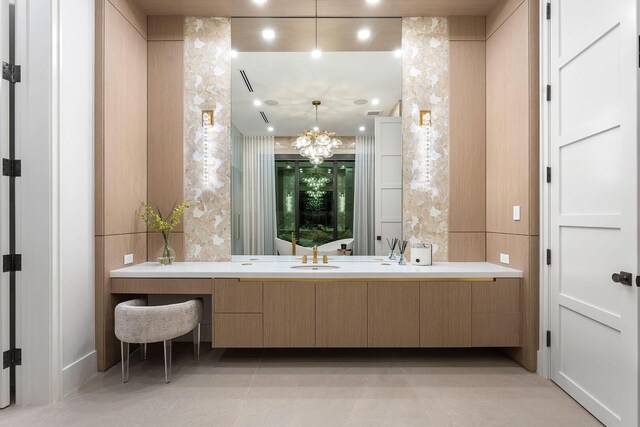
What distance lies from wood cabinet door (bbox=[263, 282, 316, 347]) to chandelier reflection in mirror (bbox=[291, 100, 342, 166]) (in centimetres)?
121

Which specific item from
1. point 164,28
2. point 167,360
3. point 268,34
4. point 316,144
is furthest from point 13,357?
point 268,34

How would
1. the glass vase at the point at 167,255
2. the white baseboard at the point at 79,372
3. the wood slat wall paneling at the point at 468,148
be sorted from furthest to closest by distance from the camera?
the wood slat wall paneling at the point at 468,148 < the glass vase at the point at 167,255 < the white baseboard at the point at 79,372

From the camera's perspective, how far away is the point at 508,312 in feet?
8.67

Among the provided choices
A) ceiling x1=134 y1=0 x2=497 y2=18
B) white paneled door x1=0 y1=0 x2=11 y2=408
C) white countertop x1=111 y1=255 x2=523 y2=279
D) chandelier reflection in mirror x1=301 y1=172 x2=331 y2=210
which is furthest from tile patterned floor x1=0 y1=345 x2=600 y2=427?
ceiling x1=134 y1=0 x2=497 y2=18

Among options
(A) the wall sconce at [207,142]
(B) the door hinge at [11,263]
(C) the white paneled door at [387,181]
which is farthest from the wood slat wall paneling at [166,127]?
(C) the white paneled door at [387,181]

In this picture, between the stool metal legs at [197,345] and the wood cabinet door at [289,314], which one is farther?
the stool metal legs at [197,345]

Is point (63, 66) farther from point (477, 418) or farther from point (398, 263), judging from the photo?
point (477, 418)

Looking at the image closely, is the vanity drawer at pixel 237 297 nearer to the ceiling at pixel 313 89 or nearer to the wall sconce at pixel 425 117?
the ceiling at pixel 313 89

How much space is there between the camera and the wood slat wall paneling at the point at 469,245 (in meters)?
3.19

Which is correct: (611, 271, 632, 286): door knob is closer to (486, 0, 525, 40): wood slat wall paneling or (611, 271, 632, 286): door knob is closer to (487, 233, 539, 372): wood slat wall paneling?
(487, 233, 539, 372): wood slat wall paneling

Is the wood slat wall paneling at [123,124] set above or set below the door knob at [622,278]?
above

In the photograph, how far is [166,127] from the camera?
10.5ft

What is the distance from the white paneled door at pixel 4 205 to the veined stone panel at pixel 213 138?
128 centimetres

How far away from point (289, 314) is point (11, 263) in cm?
178
